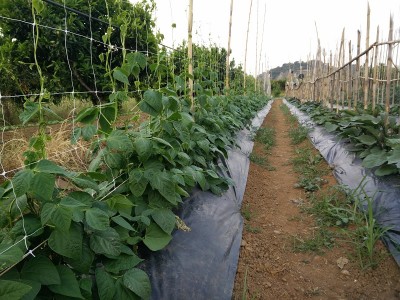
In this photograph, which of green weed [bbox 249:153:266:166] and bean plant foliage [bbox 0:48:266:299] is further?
green weed [bbox 249:153:266:166]

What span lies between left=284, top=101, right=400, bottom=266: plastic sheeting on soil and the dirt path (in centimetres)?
22

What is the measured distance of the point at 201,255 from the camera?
6.07 feet

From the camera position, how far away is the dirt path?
77.2 inches

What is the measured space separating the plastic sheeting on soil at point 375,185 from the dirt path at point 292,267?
217 mm

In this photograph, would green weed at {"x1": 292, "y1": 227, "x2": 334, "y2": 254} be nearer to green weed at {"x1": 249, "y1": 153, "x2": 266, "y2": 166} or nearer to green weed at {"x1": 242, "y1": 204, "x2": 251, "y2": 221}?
green weed at {"x1": 242, "y1": 204, "x2": 251, "y2": 221}

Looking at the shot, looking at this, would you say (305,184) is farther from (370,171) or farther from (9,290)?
(9,290)

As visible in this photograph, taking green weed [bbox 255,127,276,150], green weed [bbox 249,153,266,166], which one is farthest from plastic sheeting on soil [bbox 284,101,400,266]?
green weed [bbox 255,127,276,150]

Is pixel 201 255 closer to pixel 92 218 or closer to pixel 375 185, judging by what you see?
pixel 92 218

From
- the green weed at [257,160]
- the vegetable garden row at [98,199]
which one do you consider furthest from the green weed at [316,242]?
the green weed at [257,160]

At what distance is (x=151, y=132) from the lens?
82.4 inches

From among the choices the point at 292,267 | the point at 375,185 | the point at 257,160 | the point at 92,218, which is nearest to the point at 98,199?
the point at 92,218

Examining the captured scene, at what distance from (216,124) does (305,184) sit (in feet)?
4.67

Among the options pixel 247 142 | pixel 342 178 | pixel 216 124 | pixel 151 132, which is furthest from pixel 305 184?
pixel 151 132

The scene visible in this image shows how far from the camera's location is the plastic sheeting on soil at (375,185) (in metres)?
2.30
